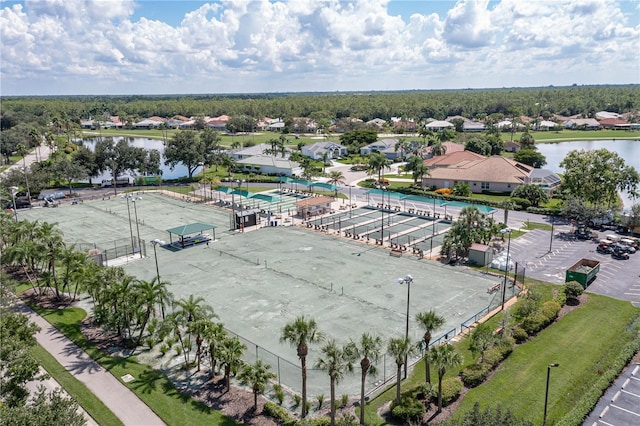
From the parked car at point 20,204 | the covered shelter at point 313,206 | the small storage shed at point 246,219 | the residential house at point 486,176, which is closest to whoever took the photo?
the small storage shed at point 246,219

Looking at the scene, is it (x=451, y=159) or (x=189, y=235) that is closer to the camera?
(x=189, y=235)

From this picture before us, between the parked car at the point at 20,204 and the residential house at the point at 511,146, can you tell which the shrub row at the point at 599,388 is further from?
the residential house at the point at 511,146

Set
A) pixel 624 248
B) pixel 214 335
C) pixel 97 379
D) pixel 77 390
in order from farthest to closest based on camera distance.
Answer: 1. pixel 624 248
2. pixel 97 379
3. pixel 77 390
4. pixel 214 335

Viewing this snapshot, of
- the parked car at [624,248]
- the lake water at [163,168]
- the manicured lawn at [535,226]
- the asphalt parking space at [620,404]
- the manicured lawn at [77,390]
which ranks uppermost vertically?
the lake water at [163,168]

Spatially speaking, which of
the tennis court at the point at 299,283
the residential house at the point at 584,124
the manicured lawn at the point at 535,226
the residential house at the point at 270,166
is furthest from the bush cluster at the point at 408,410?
the residential house at the point at 584,124

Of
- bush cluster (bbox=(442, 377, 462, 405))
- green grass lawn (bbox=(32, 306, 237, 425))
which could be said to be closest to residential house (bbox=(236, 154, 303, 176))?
green grass lawn (bbox=(32, 306, 237, 425))

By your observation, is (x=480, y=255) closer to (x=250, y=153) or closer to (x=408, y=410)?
(x=408, y=410)

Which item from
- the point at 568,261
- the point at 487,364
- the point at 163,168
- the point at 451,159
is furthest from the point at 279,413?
the point at 163,168
